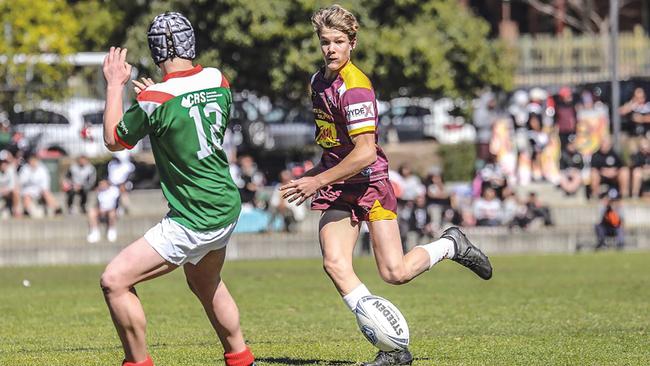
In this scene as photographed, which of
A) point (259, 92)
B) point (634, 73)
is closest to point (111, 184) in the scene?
point (259, 92)

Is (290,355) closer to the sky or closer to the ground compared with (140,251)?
closer to the ground

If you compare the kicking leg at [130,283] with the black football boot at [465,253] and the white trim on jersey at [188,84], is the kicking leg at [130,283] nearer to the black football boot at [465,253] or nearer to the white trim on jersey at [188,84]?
the white trim on jersey at [188,84]

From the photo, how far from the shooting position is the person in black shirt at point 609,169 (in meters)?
27.2

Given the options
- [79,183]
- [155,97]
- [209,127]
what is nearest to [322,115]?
[209,127]

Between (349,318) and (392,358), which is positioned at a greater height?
(392,358)

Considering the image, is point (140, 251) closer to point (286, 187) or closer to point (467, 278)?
point (286, 187)

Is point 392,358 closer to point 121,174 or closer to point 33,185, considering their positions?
point 121,174

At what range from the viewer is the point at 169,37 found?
7785 millimetres

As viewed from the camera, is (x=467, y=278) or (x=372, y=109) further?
(x=467, y=278)

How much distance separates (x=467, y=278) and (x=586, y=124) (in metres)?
12.0

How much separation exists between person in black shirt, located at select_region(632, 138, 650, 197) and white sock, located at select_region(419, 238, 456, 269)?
1888 centimetres

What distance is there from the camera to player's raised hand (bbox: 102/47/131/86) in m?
7.78

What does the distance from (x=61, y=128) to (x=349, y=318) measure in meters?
18.7

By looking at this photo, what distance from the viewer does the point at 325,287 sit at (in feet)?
56.6
